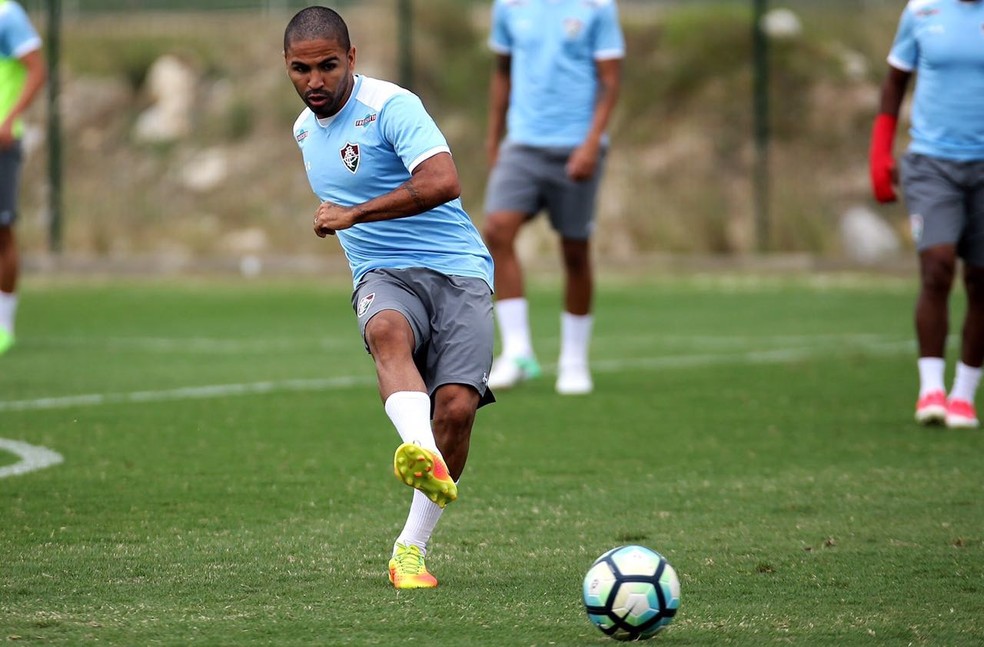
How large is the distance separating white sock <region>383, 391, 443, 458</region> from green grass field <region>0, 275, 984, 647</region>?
1.44ft

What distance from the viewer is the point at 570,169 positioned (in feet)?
31.4

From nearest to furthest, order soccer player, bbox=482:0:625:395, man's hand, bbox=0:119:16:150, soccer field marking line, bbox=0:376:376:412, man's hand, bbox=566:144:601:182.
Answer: soccer field marking line, bbox=0:376:376:412 → man's hand, bbox=566:144:601:182 → soccer player, bbox=482:0:625:395 → man's hand, bbox=0:119:16:150

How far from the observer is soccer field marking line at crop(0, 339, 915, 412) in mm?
9016

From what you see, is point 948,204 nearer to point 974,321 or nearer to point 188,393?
point 974,321

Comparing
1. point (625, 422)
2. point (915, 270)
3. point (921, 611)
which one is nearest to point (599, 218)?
point (915, 270)

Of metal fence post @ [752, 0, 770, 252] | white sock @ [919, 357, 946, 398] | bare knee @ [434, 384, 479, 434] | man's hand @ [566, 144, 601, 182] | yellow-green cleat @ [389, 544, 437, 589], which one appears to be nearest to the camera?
yellow-green cleat @ [389, 544, 437, 589]

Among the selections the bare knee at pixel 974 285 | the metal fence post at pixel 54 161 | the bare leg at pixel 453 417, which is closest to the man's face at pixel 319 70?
the bare leg at pixel 453 417

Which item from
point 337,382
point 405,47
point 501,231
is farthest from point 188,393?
point 405,47

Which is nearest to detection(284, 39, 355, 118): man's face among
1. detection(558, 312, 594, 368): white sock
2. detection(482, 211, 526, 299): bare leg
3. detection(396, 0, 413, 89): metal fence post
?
detection(482, 211, 526, 299): bare leg

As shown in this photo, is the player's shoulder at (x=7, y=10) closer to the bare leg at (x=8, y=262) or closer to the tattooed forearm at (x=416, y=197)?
→ the bare leg at (x=8, y=262)

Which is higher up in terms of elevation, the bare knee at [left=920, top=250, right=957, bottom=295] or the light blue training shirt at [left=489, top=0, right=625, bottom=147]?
the light blue training shirt at [left=489, top=0, right=625, bottom=147]

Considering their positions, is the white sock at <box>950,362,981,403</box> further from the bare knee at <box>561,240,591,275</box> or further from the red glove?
the bare knee at <box>561,240,591,275</box>

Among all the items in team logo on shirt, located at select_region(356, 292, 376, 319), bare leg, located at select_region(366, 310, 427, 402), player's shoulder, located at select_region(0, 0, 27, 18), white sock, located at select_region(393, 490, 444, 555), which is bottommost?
white sock, located at select_region(393, 490, 444, 555)

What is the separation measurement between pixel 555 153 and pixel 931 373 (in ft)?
8.85
